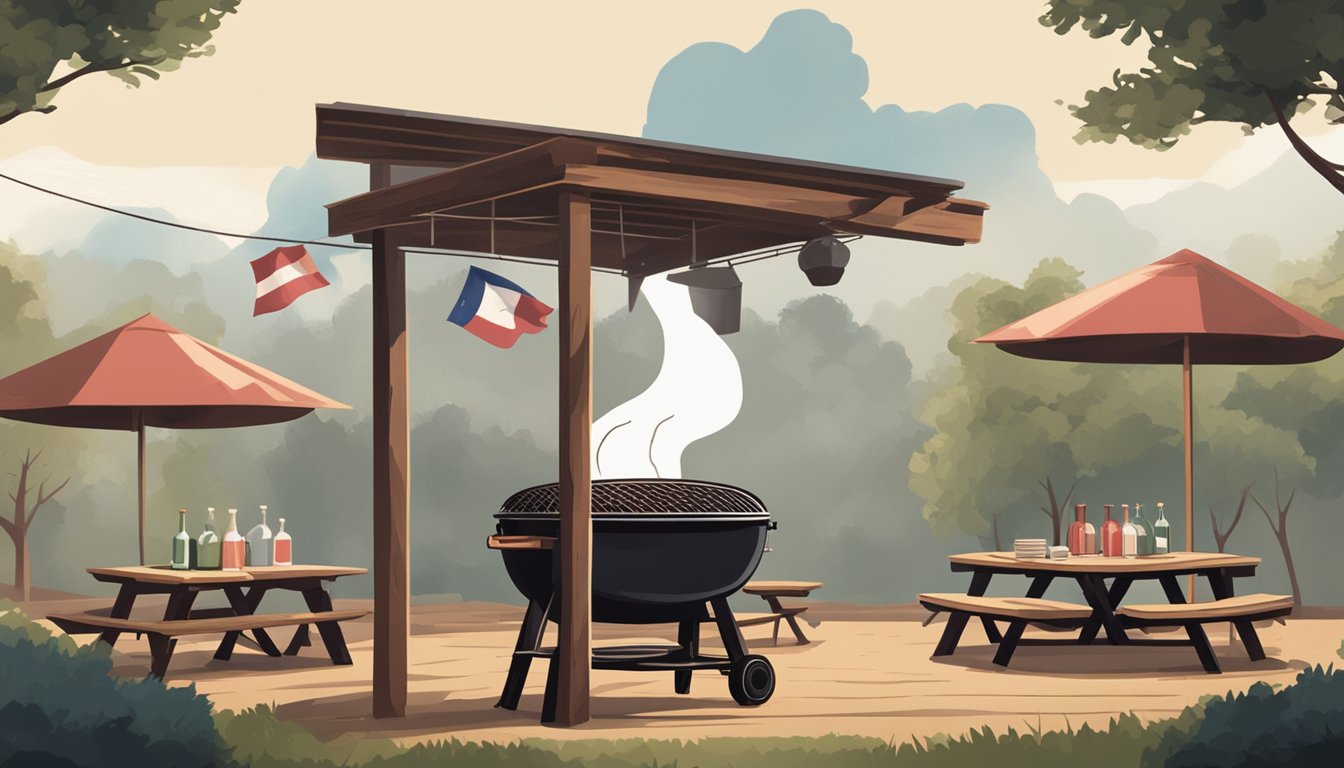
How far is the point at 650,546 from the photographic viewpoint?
7898 millimetres

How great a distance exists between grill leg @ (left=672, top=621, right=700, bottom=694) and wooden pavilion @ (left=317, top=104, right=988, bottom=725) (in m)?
1.38

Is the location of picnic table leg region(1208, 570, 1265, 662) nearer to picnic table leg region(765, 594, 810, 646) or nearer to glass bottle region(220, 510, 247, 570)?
picnic table leg region(765, 594, 810, 646)

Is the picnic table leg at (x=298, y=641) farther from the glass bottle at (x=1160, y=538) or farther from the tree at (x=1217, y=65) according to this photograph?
the tree at (x=1217, y=65)

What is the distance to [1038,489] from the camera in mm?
18922

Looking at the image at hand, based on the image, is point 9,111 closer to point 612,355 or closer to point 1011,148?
point 612,355

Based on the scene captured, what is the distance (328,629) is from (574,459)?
13.1 feet

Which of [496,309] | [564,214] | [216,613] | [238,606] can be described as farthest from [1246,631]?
[216,613]

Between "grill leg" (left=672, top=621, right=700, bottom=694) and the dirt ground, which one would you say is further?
"grill leg" (left=672, top=621, right=700, bottom=694)

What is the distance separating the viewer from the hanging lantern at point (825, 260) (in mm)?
8117

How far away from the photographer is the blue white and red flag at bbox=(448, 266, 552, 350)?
26.7 ft

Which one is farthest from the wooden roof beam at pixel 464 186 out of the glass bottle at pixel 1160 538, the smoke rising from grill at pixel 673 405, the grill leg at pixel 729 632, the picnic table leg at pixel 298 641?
the glass bottle at pixel 1160 538

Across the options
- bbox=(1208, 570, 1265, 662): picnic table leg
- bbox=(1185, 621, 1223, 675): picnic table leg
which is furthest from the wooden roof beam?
bbox=(1208, 570, 1265, 662): picnic table leg

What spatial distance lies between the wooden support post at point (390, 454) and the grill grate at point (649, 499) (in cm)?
56

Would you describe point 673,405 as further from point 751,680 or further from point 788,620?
point 788,620
